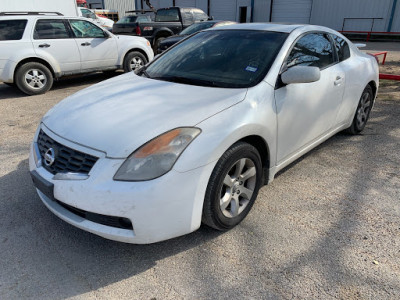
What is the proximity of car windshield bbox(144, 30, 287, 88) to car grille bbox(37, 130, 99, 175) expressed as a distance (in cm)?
124

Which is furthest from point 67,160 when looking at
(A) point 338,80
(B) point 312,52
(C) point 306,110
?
(A) point 338,80

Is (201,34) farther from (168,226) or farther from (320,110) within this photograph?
(168,226)

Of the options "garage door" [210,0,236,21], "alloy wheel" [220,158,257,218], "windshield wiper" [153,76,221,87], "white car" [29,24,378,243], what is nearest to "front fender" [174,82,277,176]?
"white car" [29,24,378,243]

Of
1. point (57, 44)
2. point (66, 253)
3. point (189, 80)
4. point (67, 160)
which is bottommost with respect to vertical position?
point (66, 253)

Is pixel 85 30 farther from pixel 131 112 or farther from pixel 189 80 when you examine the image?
pixel 131 112

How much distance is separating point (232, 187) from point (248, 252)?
507 mm

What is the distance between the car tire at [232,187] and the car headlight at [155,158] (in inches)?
12.9

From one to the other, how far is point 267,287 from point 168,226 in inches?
30.4

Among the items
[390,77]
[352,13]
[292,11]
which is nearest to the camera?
[390,77]

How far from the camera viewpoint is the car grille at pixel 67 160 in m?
2.16

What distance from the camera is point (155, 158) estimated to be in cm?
209

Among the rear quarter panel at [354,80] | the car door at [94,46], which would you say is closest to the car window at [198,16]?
the car door at [94,46]

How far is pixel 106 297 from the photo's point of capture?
2.07 metres

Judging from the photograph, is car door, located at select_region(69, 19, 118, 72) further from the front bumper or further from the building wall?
the building wall
